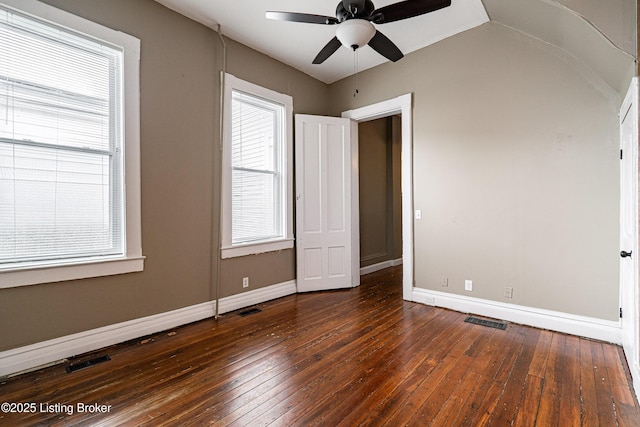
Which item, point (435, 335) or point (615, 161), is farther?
point (435, 335)

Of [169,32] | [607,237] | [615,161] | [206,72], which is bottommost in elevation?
[607,237]

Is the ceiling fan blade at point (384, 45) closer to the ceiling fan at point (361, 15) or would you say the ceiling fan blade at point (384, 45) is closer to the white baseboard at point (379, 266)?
the ceiling fan at point (361, 15)

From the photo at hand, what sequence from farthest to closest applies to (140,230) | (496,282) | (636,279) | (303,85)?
(303,85), (496,282), (140,230), (636,279)

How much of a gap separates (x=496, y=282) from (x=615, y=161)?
150 centimetres

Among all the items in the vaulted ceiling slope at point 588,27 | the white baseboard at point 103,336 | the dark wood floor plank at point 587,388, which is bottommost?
the dark wood floor plank at point 587,388

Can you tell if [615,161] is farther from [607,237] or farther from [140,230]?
[140,230]

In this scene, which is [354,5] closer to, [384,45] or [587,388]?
[384,45]

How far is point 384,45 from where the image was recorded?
2.79m

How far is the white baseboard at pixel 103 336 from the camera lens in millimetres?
2256

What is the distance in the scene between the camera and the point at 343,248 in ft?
15.0

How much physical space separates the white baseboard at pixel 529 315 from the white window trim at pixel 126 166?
3.17 meters

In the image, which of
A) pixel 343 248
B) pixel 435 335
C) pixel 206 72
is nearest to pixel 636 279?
pixel 435 335

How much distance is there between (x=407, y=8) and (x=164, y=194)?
2660mm

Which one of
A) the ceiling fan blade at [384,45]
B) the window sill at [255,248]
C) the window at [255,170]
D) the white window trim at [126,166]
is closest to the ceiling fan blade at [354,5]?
the ceiling fan blade at [384,45]
